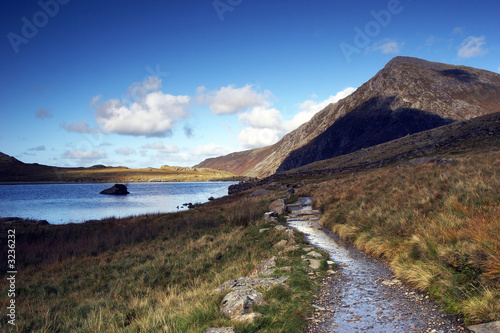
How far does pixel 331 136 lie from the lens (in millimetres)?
171375

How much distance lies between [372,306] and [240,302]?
129 inches

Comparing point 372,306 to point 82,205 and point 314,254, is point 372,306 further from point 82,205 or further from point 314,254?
point 82,205

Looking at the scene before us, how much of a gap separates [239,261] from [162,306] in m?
4.69

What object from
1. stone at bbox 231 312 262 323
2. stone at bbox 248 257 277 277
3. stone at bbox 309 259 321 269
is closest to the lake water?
stone at bbox 248 257 277 277

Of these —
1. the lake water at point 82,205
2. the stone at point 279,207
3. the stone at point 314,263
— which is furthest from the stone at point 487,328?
the lake water at point 82,205

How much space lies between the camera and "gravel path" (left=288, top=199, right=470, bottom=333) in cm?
540

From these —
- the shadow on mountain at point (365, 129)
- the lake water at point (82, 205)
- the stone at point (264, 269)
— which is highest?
the shadow on mountain at point (365, 129)

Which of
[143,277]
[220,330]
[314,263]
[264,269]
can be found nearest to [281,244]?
[314,263]

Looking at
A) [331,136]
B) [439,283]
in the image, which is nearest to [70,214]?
[439,283]

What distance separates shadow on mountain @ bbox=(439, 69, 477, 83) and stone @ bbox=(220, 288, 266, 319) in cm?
19903

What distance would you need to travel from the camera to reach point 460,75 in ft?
527

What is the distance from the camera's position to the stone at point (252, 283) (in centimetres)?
696

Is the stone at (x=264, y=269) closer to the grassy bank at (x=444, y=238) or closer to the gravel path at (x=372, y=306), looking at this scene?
the gravel path at (x=372, y=306)

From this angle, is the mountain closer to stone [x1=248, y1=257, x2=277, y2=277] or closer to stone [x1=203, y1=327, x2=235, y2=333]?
stone [x1=248, y1=257, x2=277, y2=277]
